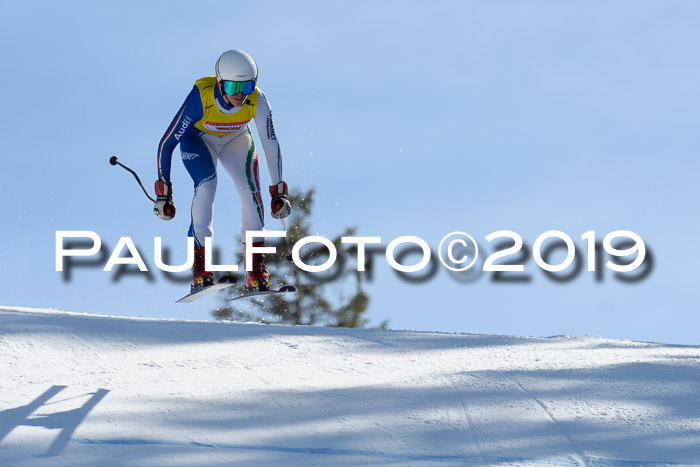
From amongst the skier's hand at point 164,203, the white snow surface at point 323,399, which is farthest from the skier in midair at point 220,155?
Result: the white snow surface at point 323,399

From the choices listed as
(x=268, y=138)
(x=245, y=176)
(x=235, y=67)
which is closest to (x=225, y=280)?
(x=245, y=176)

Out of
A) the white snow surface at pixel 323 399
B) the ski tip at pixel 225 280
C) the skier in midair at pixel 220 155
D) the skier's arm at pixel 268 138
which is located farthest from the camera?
the ski tip at pixel 225 280

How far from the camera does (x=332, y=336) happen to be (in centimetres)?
706

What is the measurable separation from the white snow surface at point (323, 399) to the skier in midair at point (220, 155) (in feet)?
2.90

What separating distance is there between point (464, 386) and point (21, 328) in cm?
325

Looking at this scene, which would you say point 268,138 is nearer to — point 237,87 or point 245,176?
point 245,176

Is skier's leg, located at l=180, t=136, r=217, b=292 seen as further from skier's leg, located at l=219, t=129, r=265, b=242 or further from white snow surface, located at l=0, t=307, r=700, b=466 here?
white snow surface, located at l=0, t=307, r=700, b=466

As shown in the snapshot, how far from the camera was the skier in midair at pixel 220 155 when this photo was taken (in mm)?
7191

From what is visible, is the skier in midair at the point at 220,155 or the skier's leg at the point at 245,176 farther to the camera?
the skier's leg at the point at 245,176

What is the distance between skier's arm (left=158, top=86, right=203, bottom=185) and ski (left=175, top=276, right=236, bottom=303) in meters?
0.93

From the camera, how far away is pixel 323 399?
16.5 ft

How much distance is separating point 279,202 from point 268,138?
541mm

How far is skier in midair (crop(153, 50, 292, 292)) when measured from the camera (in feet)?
23.6

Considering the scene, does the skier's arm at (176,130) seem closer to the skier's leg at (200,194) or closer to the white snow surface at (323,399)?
the skier's leg at (200,194)
